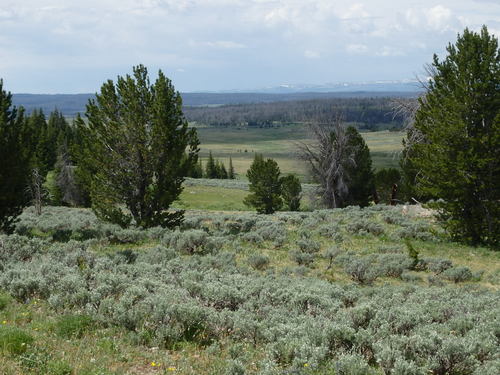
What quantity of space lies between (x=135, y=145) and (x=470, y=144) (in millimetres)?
12085

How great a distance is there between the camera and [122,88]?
16.5m

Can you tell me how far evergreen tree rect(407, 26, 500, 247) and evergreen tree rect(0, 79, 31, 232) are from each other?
46.5 ft

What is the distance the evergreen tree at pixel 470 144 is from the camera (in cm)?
1573

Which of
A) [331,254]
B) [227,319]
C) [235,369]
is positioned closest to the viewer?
[235,369]

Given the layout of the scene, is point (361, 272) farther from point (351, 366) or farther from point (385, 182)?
point (385, 182)

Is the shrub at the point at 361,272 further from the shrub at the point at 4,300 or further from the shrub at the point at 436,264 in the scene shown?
the shrub at the point at 4,300

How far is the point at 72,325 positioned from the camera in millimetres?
6109

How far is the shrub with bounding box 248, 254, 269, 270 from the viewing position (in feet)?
42.6

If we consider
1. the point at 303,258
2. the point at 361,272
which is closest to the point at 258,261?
the point at 303,258

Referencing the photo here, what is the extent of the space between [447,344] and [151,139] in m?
13.3

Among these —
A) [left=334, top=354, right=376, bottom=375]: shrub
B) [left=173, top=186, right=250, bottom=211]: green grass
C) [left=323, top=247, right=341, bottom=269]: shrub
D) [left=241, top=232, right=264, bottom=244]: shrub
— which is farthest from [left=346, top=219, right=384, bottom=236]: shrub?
[left=173, top=186, right=250, bottom=211]: green grass

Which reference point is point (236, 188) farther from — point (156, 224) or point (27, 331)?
point (27, 331)

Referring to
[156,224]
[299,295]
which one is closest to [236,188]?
[156,224]

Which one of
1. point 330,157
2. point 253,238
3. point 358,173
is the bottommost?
point 253,238
